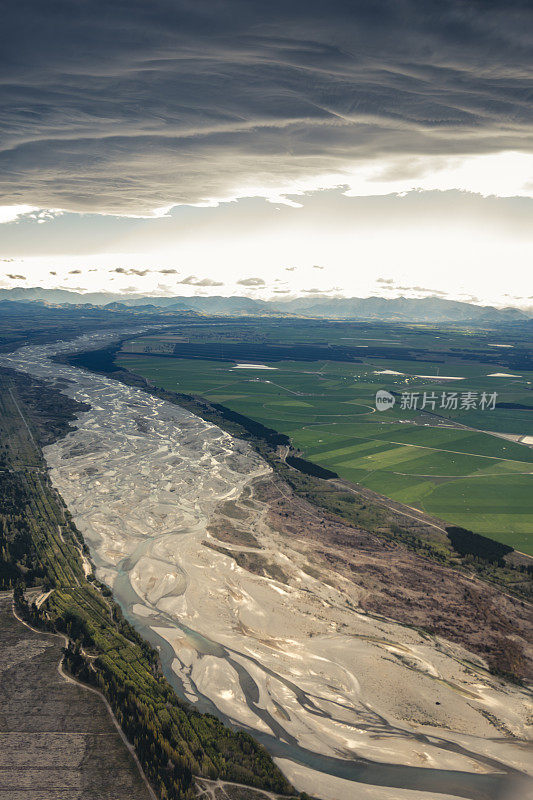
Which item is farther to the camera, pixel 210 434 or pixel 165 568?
pixel 210 434

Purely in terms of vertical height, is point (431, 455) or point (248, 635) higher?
point (431, 455)

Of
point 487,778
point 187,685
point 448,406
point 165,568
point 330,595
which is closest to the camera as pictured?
point 487,778

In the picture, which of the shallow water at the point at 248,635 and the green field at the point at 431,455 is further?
the green field at the point at 431,455

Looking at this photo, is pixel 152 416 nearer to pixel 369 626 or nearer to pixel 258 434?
pixel 258 434

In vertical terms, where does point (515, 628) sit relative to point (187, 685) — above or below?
above

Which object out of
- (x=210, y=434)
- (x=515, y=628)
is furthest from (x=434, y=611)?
(x=210, y=434)

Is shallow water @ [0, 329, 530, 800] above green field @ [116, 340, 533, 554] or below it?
below

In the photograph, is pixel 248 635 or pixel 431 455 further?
pixel 431 455

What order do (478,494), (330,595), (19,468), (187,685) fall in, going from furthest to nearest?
(19,468) < (478,494) < (330,595) < (187,685)

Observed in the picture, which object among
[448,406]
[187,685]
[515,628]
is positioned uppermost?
[448,406]

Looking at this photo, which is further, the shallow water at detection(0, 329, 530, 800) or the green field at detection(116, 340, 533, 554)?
the green field at detection(116, 340, 533, 554)

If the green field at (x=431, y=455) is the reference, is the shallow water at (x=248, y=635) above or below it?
below
